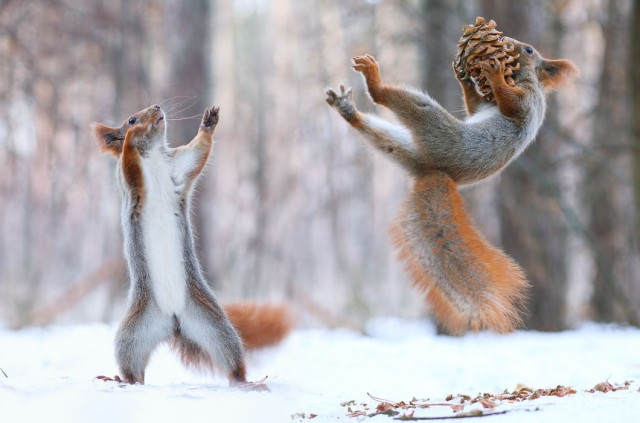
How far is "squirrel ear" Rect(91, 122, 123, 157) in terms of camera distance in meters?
4.68

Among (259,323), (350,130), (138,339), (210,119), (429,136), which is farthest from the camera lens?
(259,323)

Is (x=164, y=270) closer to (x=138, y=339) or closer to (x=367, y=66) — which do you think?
(x=138, y=339)

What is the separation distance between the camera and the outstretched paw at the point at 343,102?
14.8 feet

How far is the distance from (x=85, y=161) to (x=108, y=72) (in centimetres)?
142

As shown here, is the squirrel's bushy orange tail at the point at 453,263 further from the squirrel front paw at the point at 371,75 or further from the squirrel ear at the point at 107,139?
the squirrel ear at the point at 107,139

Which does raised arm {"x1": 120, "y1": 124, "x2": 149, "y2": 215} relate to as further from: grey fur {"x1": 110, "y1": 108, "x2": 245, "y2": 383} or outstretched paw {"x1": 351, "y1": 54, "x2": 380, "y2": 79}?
outstretched paw {"x1": 351, "y1": 54, "x2": 380, "y2": 79}

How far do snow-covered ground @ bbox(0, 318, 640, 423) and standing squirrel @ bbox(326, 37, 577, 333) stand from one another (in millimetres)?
508

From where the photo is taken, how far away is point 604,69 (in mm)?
11953

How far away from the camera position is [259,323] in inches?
202

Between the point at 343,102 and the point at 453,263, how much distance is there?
1165 millimetres

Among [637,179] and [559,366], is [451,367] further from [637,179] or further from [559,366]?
[637,179]

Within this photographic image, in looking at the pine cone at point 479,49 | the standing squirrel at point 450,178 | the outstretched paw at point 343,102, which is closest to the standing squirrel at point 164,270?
the outstretched paw at point 343,102

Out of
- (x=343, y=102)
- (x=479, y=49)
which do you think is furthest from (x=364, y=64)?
(x=479, y=49)

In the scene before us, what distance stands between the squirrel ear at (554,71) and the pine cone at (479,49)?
1.56 feet
